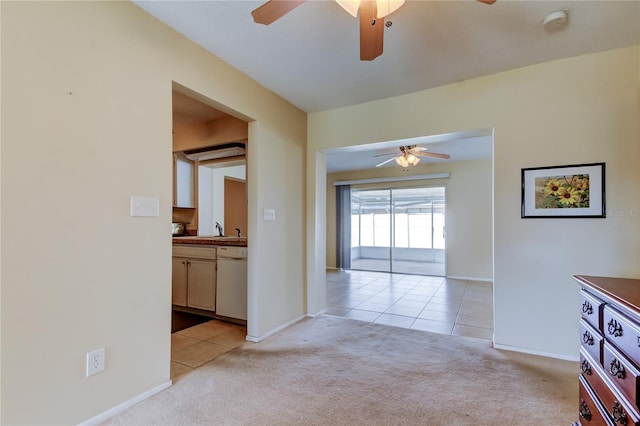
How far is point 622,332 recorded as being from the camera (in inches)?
45.3

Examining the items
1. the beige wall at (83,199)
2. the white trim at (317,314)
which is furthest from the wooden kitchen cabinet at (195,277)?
the beige wall at (83,199)

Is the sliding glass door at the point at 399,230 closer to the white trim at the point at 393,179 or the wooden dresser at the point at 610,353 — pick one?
the white trim at the point at 393,179

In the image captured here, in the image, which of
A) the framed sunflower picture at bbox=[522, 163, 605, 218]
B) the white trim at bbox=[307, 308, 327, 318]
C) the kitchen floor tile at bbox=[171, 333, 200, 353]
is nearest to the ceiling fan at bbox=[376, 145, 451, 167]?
the framed sunflower picture at bbox=[522, 163, 605, 218]

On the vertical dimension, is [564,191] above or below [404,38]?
below

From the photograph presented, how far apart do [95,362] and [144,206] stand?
0.90 metres

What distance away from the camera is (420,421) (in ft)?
5.49

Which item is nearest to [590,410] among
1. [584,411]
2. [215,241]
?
[584,411]

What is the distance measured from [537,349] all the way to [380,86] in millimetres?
2704

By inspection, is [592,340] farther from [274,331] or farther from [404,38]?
[274,331]

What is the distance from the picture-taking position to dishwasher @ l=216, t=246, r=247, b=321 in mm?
3195

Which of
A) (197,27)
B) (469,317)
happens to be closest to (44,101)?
(197,27)

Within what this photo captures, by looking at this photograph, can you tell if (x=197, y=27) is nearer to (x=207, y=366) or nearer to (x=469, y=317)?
(x=207, y=366)

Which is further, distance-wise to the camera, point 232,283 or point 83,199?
point 232,283

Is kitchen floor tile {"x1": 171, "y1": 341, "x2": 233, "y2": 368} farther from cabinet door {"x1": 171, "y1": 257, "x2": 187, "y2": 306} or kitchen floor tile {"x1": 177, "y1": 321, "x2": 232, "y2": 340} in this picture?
cabinet door {"x1": 171, "y1": 257, "x2": 187, "y2": 306}
